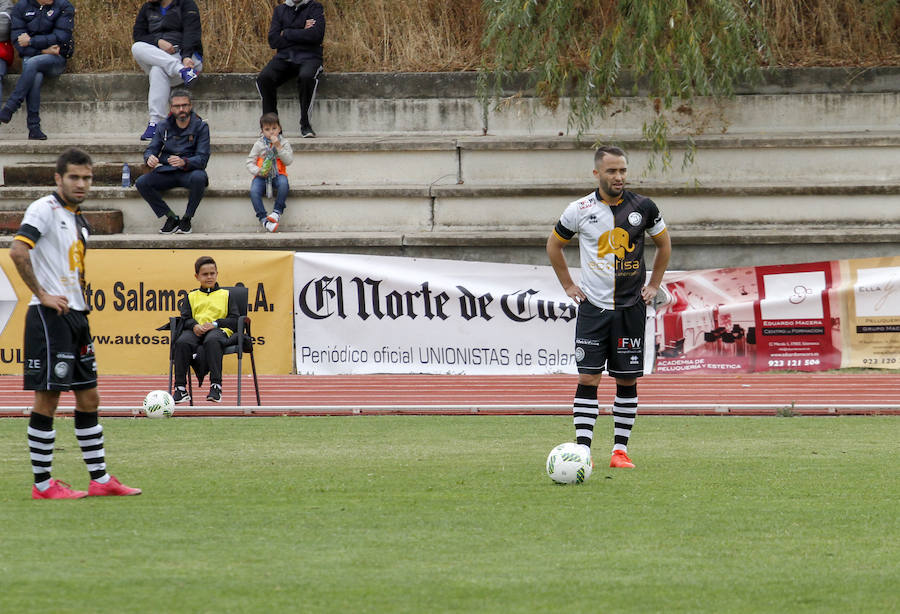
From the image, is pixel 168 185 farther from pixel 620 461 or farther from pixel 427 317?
pixel 620 461

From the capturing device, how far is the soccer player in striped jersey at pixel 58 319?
23.3 ft

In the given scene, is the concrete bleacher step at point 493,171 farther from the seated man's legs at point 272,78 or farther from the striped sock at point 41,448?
the striped sock at point 41,448

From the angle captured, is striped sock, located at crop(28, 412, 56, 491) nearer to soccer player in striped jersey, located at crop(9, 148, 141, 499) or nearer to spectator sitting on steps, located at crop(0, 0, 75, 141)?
soccer player in striped jersey, located at crop(9, 148, 141, 499)

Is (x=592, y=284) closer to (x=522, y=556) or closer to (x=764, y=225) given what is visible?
(x=522, y=556)

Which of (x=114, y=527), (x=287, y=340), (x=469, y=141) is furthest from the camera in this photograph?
(x=469, y=141)

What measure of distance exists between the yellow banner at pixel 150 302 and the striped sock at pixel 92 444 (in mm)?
9185

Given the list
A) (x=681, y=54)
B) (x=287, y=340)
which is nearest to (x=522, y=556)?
(x=287, y=340)

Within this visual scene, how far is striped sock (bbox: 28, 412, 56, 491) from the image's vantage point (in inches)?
284

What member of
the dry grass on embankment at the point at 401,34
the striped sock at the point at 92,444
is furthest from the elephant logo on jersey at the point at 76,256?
the dry grass on embankment at the point at 401,34

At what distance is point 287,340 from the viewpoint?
16.7 meters

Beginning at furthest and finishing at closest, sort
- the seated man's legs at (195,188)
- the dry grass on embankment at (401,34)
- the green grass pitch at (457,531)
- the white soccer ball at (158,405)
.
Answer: the dry grass on embankment at (401,34)
the seated man's legs at (195,188)
the white soccer ball at (158,405)
the green grass pitch at (457,531)

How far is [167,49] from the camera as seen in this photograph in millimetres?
20609

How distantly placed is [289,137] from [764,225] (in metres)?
7.55

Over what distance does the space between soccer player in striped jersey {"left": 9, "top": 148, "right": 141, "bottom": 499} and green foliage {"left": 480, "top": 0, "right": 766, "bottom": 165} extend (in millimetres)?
11413
